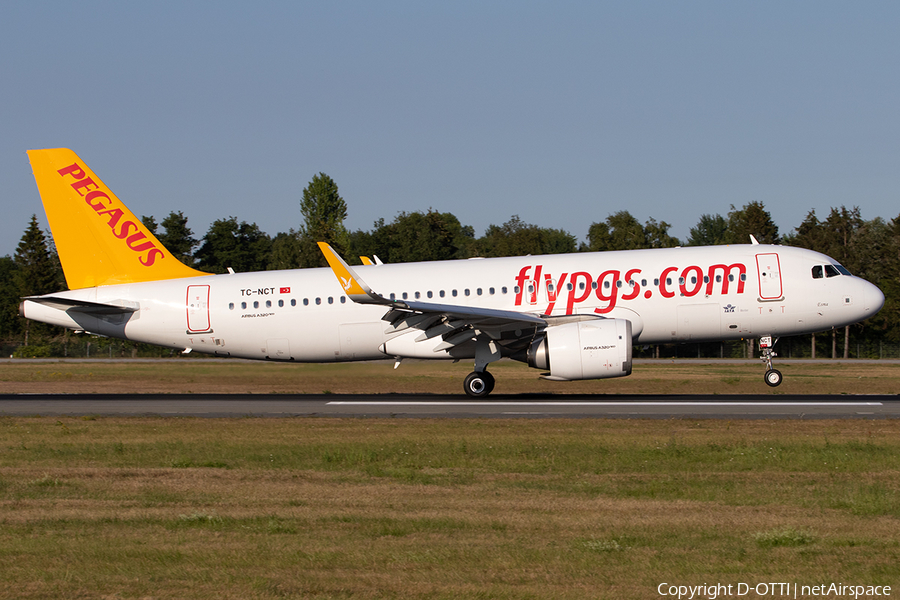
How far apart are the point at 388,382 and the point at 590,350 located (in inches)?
436

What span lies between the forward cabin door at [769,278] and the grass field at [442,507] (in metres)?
6.72

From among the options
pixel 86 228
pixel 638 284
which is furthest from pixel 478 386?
pixel 86 228

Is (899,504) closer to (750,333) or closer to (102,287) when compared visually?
(750,333)

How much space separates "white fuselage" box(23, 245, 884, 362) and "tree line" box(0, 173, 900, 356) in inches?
1648

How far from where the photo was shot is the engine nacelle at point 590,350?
23.1 m

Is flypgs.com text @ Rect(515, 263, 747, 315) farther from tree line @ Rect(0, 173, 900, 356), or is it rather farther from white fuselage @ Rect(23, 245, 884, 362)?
tree line @ Rect(0, 173, 900, 356)

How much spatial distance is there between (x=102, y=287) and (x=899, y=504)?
23474 mm

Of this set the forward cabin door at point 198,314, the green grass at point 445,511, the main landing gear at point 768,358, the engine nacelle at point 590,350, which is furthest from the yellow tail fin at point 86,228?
the main landing gear at point 768,358

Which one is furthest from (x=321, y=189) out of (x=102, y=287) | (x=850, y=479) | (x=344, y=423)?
(x=850, y=479)

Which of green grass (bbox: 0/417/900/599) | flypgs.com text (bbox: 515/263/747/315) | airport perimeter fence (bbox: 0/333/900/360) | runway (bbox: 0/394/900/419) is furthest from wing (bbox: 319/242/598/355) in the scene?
airport perimeter fence (bbox: 0/333/900/360)

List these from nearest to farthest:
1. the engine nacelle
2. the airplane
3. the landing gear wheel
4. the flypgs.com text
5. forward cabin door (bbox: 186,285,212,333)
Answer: the engine nacelle
the airplane
the flypgs.com text
the landing gear wheel
forward cabin door (bbox: 186,285,212,333)

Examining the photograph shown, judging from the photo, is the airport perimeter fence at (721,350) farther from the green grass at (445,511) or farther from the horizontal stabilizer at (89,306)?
the green grass at (445,511)

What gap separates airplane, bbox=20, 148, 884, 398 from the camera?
24094 millimetres

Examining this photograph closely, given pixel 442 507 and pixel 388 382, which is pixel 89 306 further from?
pixel 442 507
